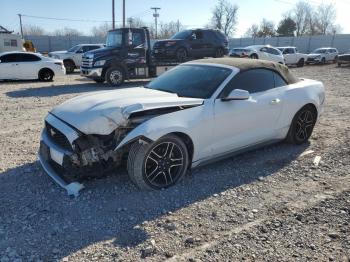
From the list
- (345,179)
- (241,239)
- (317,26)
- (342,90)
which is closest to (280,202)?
(241,239)

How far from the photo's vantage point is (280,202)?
14.5ft

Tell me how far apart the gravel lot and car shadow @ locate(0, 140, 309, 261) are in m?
0.01

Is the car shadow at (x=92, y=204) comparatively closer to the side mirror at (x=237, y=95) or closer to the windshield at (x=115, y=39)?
the side mirror at (x=237, y=95)

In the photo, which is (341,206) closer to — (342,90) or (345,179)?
(345,179)

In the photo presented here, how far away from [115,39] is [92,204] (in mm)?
11758

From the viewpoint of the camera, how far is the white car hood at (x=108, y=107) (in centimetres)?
432

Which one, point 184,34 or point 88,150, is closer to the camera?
point 88,150

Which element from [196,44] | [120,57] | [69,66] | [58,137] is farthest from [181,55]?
[58,137]

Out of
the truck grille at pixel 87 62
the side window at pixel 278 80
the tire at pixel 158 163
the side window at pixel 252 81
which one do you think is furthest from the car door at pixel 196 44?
the tire at pixel 158 163

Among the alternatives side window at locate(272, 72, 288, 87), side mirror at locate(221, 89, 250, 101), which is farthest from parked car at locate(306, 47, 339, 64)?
side mirror at locate(221, 89, 250, 101)

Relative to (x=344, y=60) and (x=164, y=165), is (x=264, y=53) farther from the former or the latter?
(x=164, y=165)

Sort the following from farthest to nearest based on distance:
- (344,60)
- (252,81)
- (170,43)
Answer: (344,60)
(170,43)
(252,81)

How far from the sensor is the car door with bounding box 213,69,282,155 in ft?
16.5

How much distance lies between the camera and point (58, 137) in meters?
4.72
